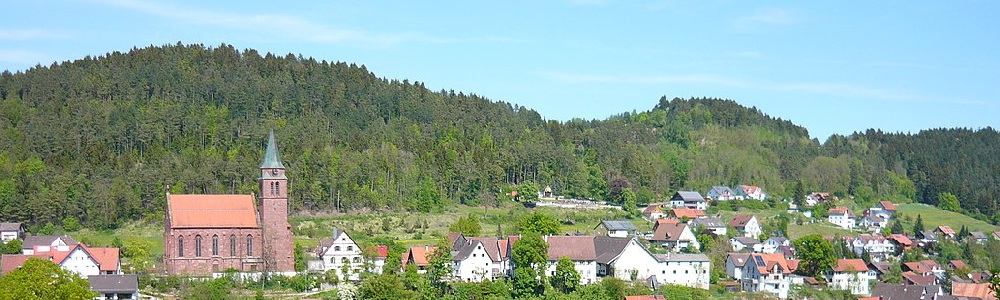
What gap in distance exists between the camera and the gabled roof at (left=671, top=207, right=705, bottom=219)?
90.2 metres

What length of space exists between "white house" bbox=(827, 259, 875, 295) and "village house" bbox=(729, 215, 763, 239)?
662 inches

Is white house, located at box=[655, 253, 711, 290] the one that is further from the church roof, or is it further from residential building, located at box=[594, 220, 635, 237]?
the church roof

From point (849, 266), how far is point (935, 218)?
152 ft

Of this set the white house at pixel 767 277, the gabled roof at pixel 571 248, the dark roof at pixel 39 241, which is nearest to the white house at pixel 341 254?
the gabled roof at pixel 571 248

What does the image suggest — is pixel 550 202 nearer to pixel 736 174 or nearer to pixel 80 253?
pixel 736 174

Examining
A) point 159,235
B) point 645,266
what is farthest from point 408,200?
point 645,266

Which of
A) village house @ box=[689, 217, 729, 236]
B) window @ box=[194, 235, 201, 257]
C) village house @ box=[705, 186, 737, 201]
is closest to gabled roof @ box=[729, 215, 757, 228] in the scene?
village house @ box=[689, 217, 729, 236]

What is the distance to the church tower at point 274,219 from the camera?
6025 cm

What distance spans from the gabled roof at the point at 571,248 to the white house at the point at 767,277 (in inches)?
378

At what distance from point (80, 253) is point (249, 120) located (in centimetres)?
4418

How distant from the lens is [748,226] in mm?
86812

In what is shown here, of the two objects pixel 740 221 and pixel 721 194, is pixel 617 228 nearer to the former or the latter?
pixel 740 221

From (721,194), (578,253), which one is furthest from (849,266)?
(721,194)

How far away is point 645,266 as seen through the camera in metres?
63.1
